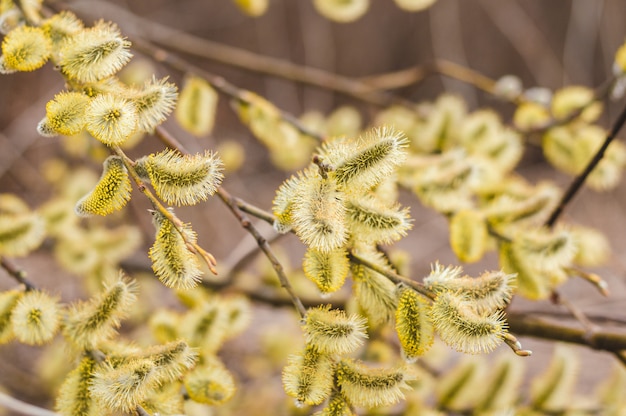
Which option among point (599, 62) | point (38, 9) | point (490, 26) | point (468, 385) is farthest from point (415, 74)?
point (599, 62)

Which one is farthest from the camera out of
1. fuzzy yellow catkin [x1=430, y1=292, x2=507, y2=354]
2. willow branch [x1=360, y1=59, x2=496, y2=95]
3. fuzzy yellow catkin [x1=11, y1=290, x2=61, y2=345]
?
willow branch [x1=360, y1=59, x2=496, y2=95]

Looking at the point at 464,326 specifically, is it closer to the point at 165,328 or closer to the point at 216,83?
the point at 165,328

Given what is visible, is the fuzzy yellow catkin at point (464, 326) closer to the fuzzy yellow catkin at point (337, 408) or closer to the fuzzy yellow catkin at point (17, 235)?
the fuzzy yellow catkin at point (337, 408)

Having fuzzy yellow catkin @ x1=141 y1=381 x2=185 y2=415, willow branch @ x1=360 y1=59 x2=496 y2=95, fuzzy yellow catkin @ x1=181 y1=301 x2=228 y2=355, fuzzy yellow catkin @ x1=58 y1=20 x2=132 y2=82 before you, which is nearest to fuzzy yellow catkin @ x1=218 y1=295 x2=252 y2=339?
fuzzy yellow catkin @ x1=181 y1=301 x2=228 y2=355

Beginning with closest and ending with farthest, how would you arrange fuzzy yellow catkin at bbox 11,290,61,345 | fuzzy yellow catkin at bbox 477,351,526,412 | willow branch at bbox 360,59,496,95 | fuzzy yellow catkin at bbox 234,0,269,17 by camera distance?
fuzzy yellow catkin at bbox 11,290,61,345, fuzzy yellow catkin at bbox 477,351,526,412, fuzzy yellow catkin at bbox 234,0,269,17, willow branch at bbox 360,59,496,95

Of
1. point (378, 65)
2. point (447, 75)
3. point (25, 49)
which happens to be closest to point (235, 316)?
point (25, 49)

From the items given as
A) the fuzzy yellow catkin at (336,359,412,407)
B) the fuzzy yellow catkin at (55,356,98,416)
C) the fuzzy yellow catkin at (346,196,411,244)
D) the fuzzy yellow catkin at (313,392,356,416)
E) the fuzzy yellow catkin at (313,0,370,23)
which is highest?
the fuzzy yellow catkin at (313,0,370,23)

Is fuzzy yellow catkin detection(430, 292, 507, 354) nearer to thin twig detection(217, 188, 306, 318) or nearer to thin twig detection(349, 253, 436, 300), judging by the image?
thin twig detection(349, 253, 436, 300)
